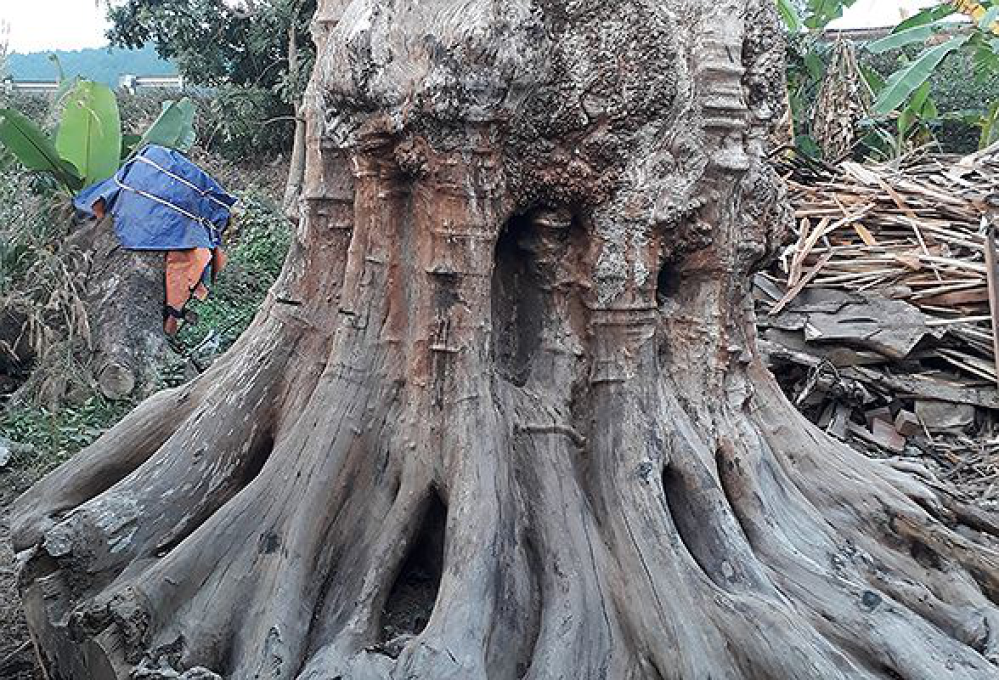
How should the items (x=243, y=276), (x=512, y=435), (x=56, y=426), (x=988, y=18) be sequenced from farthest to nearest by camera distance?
(x=243, y=276)
(x=988, y=18)
(x=56, y=426)
(x=512, y=435)

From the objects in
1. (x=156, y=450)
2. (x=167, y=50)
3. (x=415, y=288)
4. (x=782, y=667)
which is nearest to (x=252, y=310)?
(x=156, y=450)

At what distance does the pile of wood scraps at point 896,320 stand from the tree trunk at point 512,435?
199 centimetres

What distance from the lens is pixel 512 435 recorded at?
3025 mm

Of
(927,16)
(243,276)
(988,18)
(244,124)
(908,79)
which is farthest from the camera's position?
(244,124)

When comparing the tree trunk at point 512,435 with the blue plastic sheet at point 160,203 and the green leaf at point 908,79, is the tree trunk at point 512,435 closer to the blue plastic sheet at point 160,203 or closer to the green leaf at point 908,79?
the blue plastic sheet at point 160,203

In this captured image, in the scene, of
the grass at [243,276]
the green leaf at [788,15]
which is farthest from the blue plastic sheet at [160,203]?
the green leaf at [788,15]

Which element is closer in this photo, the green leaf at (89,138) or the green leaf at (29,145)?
the green leaf at (29,145)

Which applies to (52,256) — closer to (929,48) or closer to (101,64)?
(929,48)

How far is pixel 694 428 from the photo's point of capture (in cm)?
314

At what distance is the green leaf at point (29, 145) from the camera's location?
7.38 metres

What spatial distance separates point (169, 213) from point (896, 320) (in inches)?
192


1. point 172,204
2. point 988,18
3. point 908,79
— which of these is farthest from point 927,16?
point 172,204

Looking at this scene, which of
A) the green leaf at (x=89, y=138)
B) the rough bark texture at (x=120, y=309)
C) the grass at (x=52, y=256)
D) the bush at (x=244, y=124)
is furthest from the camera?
the bush at (x=244, y=124)

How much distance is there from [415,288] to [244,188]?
10.6 meters
